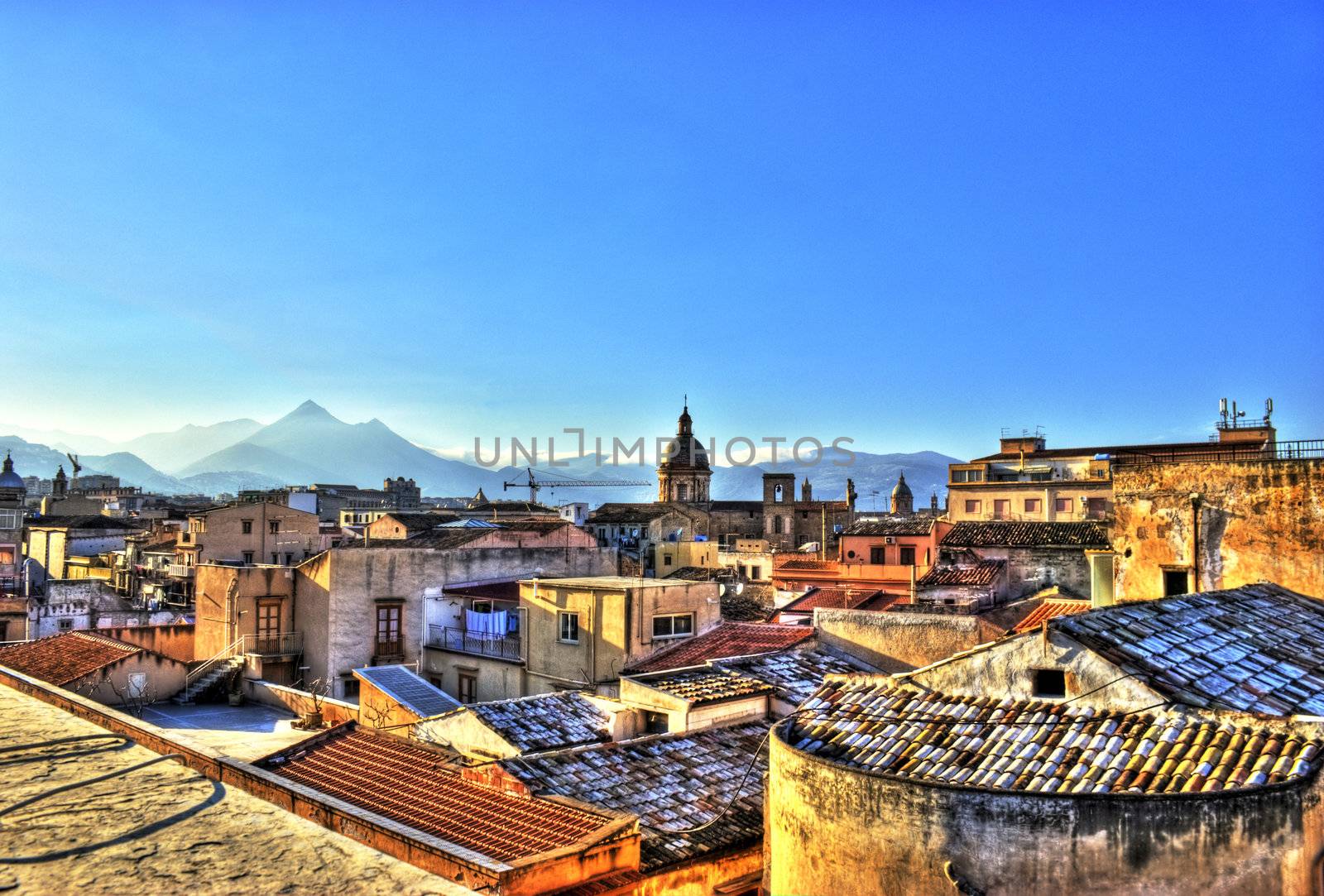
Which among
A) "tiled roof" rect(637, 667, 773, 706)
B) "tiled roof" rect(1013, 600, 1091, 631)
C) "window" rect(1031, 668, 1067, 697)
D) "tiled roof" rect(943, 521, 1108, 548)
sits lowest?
"tiled roof" rect(637, 667, 773, 706)

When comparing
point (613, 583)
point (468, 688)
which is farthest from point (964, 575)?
point (468, 688)

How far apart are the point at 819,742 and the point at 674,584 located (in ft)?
43.4

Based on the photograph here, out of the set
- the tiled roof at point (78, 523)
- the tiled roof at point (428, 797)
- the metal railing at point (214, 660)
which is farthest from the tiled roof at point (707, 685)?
the tiled roof at point (78, 523)

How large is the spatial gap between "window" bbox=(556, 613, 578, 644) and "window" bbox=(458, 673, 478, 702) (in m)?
4.69

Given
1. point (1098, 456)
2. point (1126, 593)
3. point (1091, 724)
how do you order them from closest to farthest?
point (1091, 724) → point (1126, 593) → point (1098, 456)

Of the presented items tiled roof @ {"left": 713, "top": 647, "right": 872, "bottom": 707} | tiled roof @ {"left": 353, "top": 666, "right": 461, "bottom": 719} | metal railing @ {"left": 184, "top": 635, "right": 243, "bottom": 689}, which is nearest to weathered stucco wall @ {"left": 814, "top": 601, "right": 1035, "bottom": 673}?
tiled roof @ {"left": 713, "top": 647, "right": 872, "bottom": 707}

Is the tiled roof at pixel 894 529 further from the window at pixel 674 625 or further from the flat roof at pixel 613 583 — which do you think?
the window at pixel 674 625

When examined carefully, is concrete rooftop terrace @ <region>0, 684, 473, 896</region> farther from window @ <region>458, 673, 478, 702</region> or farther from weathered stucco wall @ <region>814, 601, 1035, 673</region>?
window @ <region>458, 673, 478, 702</region>

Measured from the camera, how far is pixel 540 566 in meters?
32.7

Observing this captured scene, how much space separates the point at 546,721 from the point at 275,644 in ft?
54.8

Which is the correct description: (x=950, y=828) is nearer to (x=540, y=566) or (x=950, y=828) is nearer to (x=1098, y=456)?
(x=540, y=566)

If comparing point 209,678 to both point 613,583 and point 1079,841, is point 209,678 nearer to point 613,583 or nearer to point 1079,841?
point 613,583

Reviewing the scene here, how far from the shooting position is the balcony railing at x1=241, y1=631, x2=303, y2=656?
96.3 feet

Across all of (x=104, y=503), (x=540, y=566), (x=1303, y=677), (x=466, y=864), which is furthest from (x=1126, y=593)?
(x=104, y=503)
